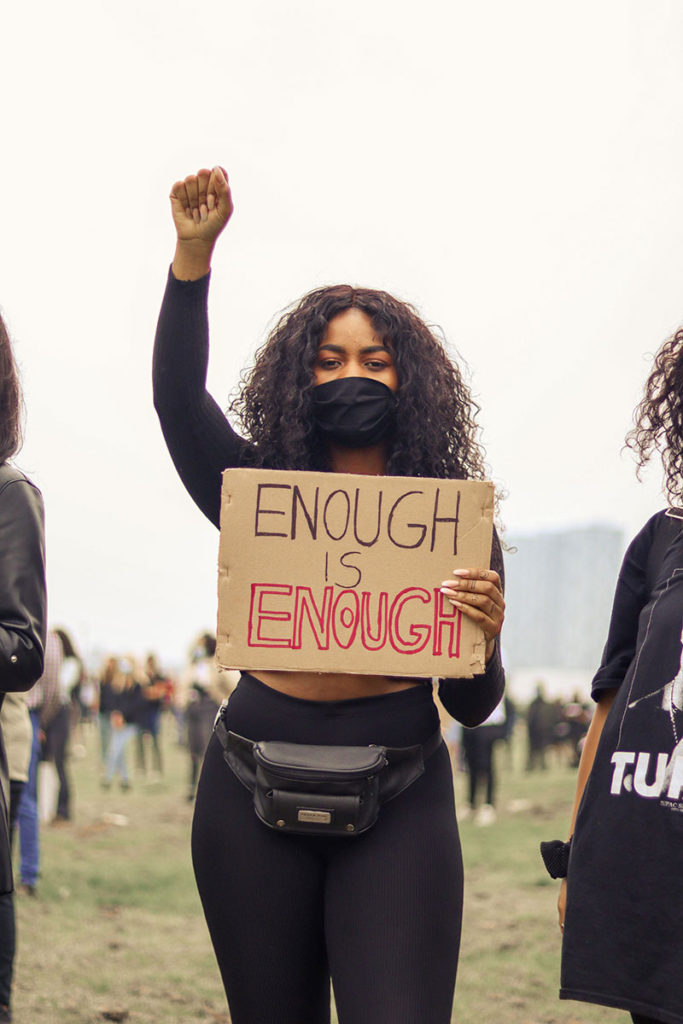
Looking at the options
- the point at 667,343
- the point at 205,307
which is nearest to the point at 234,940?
the point at 205,307

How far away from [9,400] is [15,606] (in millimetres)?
547

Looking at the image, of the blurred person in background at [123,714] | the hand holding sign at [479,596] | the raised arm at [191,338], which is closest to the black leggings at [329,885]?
the hand holding sign at [479,596]

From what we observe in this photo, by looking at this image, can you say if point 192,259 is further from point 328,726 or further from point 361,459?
point 328,726

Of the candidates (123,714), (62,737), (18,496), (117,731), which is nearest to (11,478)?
(18,496)

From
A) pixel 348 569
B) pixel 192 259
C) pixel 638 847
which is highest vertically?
pixel 192 259

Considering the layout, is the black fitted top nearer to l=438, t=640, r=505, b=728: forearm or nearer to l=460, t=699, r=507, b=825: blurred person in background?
l=438, t=640, r=505, b=728: forearm

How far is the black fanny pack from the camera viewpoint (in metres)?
2.20

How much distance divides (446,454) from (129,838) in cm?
889

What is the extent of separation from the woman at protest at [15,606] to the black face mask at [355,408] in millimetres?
631

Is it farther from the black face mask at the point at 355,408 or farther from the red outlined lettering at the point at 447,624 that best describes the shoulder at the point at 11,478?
the red outlined lettering at the point at 447,624

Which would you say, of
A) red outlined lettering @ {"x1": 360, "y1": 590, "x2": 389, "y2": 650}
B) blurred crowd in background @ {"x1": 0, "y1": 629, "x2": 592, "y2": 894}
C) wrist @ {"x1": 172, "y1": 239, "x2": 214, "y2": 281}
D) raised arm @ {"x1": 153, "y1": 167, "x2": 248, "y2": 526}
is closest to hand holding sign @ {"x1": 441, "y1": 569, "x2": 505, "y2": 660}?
red outlined lettering @ {"x1": 360, "y1": 590, "x2": 389, "y2": 650}

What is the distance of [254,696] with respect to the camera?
7.68 ft

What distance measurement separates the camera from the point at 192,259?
2.36m

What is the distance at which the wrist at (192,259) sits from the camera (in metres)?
2.35
